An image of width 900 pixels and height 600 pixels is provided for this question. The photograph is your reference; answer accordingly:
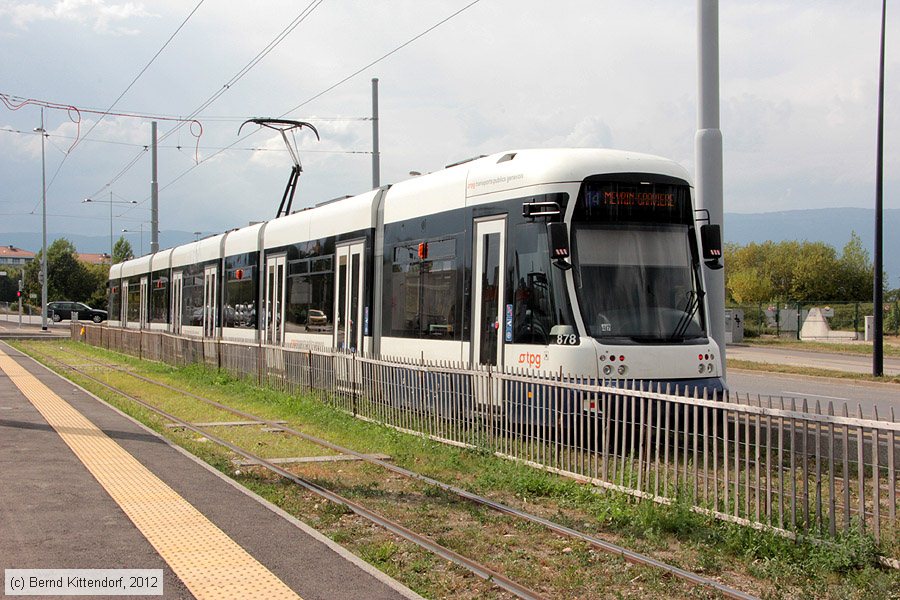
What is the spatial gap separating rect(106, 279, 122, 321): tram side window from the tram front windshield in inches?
1378

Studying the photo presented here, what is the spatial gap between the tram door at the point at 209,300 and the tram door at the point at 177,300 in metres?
3.33

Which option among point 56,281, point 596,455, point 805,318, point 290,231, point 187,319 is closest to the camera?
point 596,455

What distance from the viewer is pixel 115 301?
43844 mm

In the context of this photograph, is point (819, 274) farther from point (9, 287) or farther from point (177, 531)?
point (9, 287)

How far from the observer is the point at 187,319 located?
30.3 m

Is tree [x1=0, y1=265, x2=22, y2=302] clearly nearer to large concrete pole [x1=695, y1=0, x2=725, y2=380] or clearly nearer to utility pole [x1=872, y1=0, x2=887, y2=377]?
utility pole [x1=872, y1=0, x2=887, y2=377]

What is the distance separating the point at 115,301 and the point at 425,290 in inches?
1306

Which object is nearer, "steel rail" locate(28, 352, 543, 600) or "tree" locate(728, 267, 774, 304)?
"steel rail" locate(28, 352, 543, 600)

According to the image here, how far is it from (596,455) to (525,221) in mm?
3541

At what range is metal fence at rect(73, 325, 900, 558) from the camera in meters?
6.86

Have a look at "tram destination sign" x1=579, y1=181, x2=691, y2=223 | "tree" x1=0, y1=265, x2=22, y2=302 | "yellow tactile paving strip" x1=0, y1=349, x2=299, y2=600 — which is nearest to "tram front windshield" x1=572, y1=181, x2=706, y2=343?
"tram destination sign" x1=579, y1=181, x2=691, y2=223

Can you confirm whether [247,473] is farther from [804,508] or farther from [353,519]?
[804,508]

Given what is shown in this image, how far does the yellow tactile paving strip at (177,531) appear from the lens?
5.88 metres

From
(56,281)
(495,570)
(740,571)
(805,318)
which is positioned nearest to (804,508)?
(740,571)
